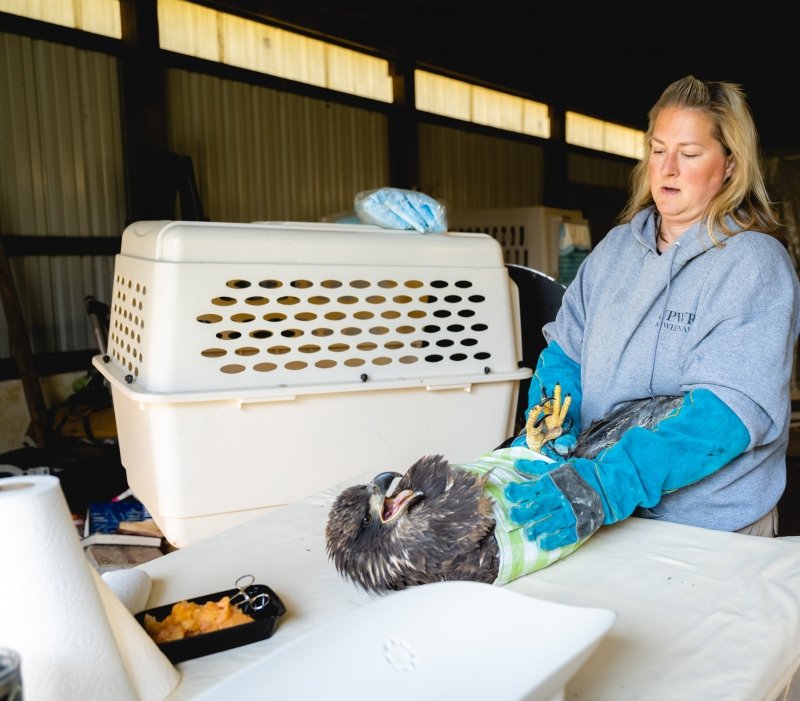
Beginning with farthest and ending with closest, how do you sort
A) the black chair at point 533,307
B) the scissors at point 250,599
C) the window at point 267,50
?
the window at point 267,50
the black chair at point 533,307
the scissors at point 250,599

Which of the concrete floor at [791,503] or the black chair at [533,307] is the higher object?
the black chair at [533,307]

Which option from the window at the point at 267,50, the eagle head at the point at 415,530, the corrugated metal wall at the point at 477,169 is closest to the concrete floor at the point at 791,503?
the eagle head at the point at 415,530

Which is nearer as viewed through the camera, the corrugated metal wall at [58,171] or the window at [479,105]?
the corrugated metal wall at [58,171]

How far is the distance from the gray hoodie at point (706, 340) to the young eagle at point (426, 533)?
351 millimetres

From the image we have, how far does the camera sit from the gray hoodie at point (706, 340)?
3.85 feet

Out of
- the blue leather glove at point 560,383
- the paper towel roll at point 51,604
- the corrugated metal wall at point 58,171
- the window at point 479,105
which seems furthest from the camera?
the window at point 479,105

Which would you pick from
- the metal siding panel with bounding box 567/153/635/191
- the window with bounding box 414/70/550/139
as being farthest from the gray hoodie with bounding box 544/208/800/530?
the metal siding panel with bounding box 567/153/635/191

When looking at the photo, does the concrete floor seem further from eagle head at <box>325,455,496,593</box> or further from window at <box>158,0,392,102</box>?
window at <box>158,0,392,102</box>

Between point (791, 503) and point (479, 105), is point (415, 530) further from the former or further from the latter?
point (479, 105)

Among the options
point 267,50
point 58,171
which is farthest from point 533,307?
point 267,50

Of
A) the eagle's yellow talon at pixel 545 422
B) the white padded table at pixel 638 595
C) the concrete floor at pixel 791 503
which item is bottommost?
the concrete floor at pixel 791 503

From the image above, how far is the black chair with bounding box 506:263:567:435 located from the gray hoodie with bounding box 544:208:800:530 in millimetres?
632

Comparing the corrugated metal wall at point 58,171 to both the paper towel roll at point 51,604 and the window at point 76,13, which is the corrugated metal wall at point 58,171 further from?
the paper towel roll at point 51,604

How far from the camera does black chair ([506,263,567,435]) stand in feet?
7.13
